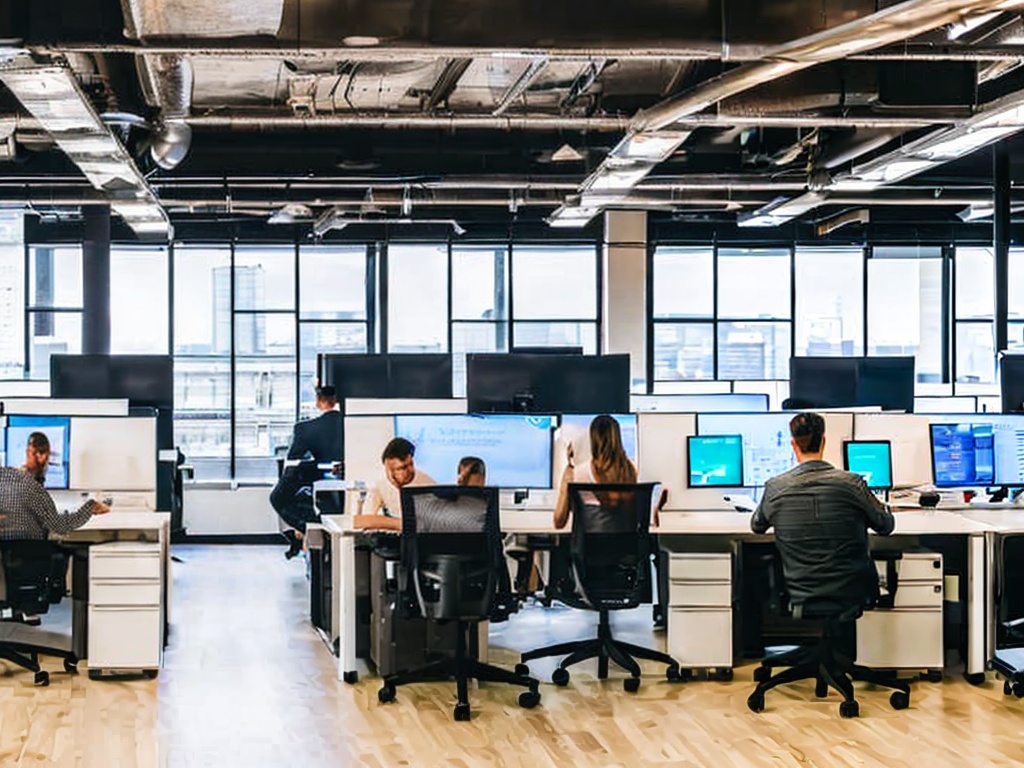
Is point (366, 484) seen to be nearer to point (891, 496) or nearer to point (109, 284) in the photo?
point (891, 496)

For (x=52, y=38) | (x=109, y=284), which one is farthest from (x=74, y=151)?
(x=109, y=284)

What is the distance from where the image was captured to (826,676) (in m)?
6.07

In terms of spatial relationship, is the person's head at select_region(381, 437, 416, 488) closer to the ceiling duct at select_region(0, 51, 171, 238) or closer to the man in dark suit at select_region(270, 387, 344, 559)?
the ceiling duct at select_region(0, 51, 171, 238)

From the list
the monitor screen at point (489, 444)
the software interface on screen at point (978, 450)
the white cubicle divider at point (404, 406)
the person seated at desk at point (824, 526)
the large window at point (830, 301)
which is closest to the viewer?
the person seated at desk at point (824, 526)

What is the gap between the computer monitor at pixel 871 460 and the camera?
23.4 feet

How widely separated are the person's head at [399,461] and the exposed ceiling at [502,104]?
6.14 feet

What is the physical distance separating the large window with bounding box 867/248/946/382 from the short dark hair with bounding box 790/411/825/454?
26.1 ft

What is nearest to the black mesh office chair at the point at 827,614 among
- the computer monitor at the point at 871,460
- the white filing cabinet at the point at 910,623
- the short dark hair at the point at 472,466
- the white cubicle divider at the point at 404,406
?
the white filing cabinet at the point at 910,623

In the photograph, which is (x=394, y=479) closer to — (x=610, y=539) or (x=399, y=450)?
(x=399, y=450)

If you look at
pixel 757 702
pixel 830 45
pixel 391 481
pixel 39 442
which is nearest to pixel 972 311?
pixel 757 702

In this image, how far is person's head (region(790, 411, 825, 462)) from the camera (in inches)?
234

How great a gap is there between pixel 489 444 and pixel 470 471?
0.54m

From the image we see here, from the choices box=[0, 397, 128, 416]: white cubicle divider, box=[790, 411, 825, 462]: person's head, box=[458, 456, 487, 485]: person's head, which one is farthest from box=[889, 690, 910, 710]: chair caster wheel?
A: box=[0, 397, 128, 416]: white cubicle divider

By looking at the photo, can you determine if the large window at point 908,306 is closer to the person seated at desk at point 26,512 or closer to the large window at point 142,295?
the large window at point 142,295
